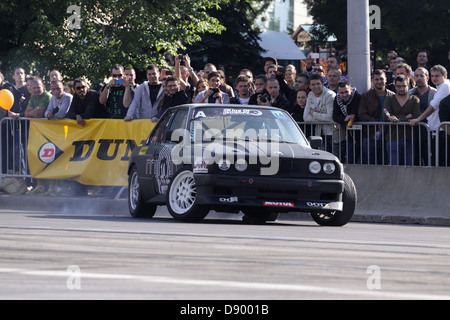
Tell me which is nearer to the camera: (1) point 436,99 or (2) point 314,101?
(1) point 436,99

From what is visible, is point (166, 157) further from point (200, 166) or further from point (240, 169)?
point (240, 169)

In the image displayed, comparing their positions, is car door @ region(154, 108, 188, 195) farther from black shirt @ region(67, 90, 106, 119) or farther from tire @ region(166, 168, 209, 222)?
black shirt @ region(67, 90, 106, 119)

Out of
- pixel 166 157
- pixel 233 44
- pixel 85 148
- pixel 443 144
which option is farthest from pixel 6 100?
pixel 233 44

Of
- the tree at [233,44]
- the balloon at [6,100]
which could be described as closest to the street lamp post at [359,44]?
the balloon at [6,100]

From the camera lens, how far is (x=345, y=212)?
1380 centimetres

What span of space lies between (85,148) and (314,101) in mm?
4523

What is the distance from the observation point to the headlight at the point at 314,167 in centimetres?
1334

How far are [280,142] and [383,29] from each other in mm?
32636

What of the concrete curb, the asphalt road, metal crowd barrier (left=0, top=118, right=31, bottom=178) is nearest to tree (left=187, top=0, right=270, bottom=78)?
metal crowd barrier (left=0, top=118, right=31, bottom=178)

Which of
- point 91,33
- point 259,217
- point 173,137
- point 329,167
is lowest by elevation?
point 259,217

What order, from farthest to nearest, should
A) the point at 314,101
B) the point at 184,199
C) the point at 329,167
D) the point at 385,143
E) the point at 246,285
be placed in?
1. the point at 314,101
2. the point at 385,143
3. the point at 184,199
4. the point at 329,167
5. the point at 246,285

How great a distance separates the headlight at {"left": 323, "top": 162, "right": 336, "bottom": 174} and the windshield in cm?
87

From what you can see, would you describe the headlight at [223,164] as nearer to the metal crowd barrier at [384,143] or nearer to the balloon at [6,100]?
the metal crowd barrier at [384,143]

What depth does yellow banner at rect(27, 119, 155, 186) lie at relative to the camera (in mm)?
18109
